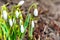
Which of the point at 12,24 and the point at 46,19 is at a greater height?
the point at 46,19

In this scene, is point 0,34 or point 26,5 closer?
point 0,34

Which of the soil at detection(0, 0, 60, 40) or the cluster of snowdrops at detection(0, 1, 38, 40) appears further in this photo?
the soil at detection(0, 0, 60, 40)

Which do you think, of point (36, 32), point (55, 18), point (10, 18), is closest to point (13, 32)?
point (10, 18)

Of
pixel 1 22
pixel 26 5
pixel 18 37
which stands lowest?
pixel 18 37

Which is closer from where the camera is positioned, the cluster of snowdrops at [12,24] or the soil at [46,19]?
the cluster of snowdrops at [12,24]

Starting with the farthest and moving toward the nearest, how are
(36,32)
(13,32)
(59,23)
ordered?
1. (59,23)
2. (36,32)
3. (13,32)

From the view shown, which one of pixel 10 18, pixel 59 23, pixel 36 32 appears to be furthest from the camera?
pixel 59 23

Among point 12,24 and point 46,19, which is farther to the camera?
point 46,19

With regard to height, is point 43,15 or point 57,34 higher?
point 43,15

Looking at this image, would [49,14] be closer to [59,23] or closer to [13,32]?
[59,23]

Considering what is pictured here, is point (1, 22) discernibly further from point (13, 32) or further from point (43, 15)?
point (43, 15)
